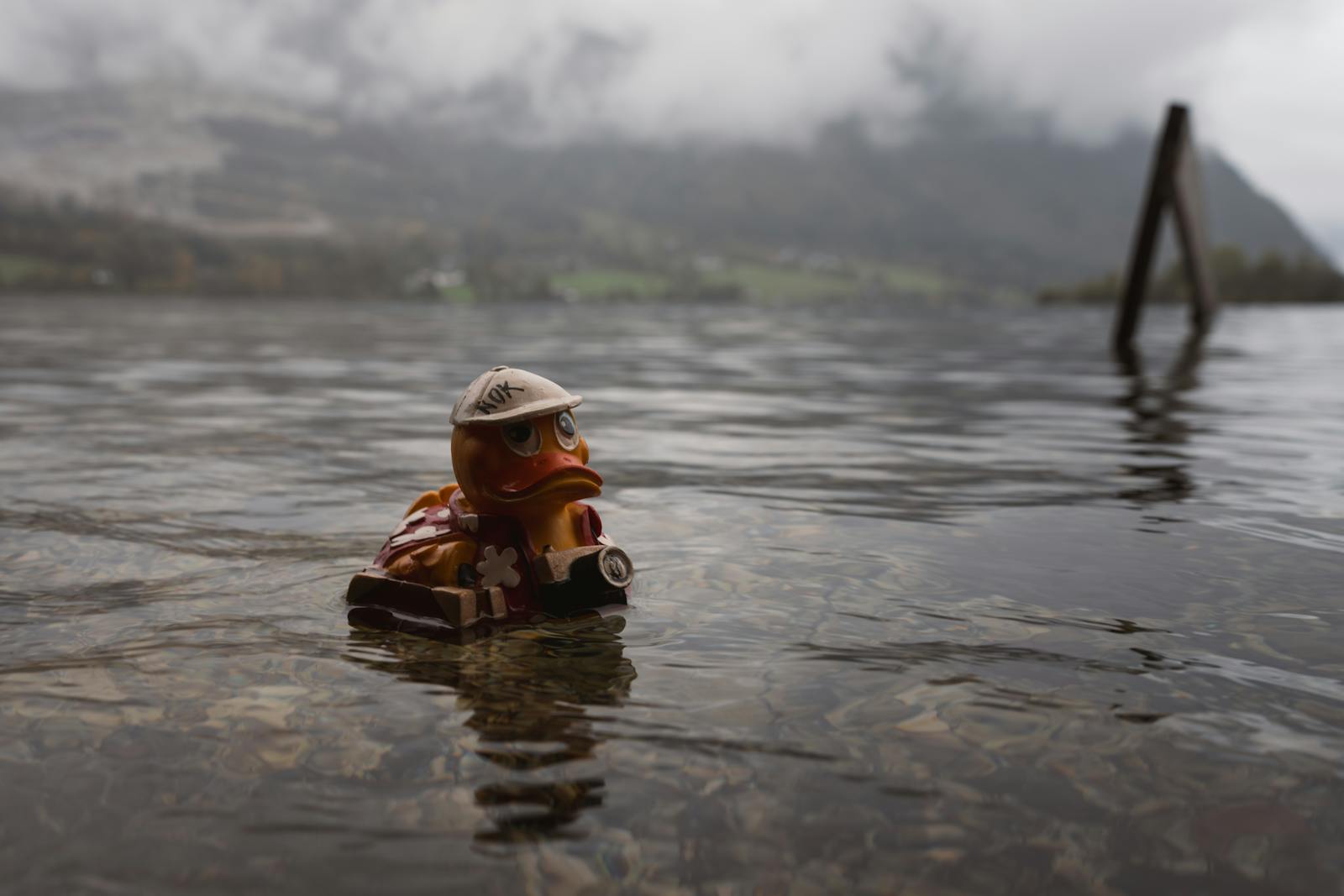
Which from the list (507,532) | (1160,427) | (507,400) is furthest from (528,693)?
(1160,427)

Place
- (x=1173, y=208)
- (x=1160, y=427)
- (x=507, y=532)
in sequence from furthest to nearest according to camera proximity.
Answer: (x=1173, y=208), (x=1160, y=427), (x=507, y=532)

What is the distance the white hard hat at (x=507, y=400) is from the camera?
17.0ft

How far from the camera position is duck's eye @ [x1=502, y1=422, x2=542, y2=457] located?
17.1 ft

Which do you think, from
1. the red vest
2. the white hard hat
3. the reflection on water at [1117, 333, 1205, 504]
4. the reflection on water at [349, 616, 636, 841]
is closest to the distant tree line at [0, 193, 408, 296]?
the reflection on water at [1117, 333, 1205, 504]

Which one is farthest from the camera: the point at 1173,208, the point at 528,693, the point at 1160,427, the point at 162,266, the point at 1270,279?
the point at 162,266

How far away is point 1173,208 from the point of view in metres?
29.1

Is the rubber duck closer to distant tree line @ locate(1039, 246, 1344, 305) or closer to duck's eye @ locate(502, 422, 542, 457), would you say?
duck's eye @ locate(502, 422, 542, 457)

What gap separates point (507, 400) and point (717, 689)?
1710 millimetres

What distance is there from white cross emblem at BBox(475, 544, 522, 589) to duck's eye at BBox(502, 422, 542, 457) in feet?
1.49

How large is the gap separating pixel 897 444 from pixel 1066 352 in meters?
22.4

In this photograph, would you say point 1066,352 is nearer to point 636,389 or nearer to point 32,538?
point 636,389

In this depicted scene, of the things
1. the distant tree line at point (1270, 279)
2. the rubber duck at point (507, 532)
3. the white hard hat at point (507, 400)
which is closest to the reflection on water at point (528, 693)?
the rubber duck at point (507, 532)

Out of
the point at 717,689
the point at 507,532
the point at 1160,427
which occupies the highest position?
the point at 507,532

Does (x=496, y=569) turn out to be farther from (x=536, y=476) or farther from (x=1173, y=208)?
(x=1173, y=208)
